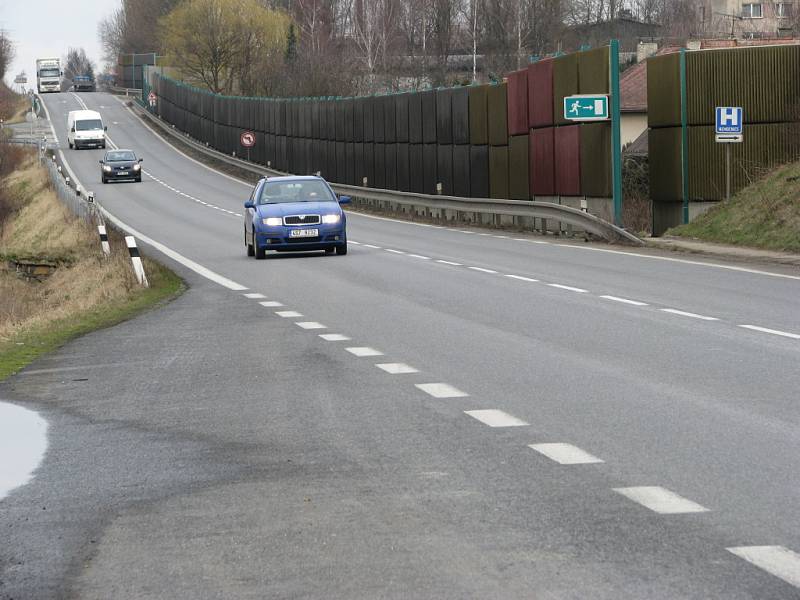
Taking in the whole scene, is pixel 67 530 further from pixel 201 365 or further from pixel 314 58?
pixel 314 58

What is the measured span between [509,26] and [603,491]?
127 meters

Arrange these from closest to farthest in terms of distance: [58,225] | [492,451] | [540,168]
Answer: [492,451]
[540,168]
[58,225]

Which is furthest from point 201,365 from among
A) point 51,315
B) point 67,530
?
point 51,315

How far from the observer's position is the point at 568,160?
38875mm

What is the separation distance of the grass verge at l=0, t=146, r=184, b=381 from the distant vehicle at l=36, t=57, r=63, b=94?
4329 inches

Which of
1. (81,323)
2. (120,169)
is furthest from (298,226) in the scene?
(120,169)

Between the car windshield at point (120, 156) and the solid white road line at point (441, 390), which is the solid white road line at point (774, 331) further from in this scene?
the car windshield at point (120, 156)

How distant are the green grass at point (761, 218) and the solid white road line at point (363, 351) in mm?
14280

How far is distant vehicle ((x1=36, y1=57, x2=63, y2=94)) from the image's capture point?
163 metres

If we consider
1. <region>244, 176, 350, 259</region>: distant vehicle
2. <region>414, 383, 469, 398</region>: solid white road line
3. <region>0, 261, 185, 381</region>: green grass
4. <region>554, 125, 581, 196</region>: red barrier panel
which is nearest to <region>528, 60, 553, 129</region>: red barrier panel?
<region>554, 125, 581, 196</region>: red barrier panel

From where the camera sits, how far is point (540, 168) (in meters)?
41.2

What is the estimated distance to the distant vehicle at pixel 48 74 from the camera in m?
163

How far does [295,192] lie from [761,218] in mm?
8410

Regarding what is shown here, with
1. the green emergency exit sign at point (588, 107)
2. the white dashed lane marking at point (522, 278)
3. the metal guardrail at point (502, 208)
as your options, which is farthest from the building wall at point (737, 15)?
the white dashed lane marking at point (522, 278)
